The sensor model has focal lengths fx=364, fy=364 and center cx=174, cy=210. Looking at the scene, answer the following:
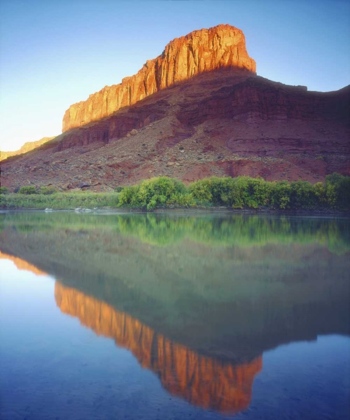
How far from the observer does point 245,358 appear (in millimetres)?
5059

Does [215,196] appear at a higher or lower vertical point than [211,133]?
lower

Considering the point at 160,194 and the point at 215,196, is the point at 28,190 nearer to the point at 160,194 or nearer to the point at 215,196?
the point at 160,194

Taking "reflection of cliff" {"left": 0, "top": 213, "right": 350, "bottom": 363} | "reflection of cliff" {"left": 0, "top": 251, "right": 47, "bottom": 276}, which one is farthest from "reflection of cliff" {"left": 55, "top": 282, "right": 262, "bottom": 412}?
"reflection of cliff" {"left": 0, "top": 251, "right": 47, "bottom": 276}

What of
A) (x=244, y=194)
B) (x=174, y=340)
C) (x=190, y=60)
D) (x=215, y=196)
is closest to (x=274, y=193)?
(x=244, y=194)

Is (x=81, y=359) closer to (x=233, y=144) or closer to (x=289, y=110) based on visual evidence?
(x=233, y=144)

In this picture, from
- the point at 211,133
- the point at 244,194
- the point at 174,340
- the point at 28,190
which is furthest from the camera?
the point at 211,133

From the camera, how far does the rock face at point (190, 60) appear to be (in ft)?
329

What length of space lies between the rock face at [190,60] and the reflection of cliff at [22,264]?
3806 inches

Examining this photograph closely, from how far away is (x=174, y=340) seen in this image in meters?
5.62

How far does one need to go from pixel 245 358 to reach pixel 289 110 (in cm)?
8164

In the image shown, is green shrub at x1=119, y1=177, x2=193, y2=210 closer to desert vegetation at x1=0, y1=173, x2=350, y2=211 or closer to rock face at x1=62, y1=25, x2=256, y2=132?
desert vegetation at x1=0, y1=173, x2=350, y2=211

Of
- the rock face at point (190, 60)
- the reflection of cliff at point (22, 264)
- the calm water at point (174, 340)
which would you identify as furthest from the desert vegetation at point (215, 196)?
the rock face at point (190, 60)

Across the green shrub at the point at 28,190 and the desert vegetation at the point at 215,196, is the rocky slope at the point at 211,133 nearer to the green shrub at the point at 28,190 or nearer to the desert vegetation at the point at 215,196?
the green shrub at the point at 28,190

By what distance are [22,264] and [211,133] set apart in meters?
68.2
